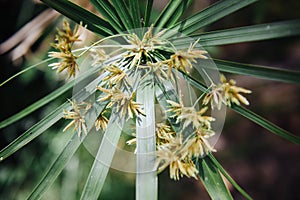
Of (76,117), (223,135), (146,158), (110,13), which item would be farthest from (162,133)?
(223,135)

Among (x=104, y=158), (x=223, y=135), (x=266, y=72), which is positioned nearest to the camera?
(x=266, y=72)

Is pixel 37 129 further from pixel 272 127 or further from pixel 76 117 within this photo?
pixel 272 127

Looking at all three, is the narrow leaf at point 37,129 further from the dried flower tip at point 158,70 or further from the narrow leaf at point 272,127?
the narrow leaf at point 272,127

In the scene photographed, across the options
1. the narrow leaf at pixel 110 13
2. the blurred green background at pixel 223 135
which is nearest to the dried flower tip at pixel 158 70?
the narrow leaf at pixel 110 13

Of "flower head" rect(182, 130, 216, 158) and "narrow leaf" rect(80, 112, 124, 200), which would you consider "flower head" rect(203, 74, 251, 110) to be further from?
"narrow leaf" rect(80, 112, 124, 200)

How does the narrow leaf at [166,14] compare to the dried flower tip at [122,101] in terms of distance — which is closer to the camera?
the dried flower tip at [122,101]
